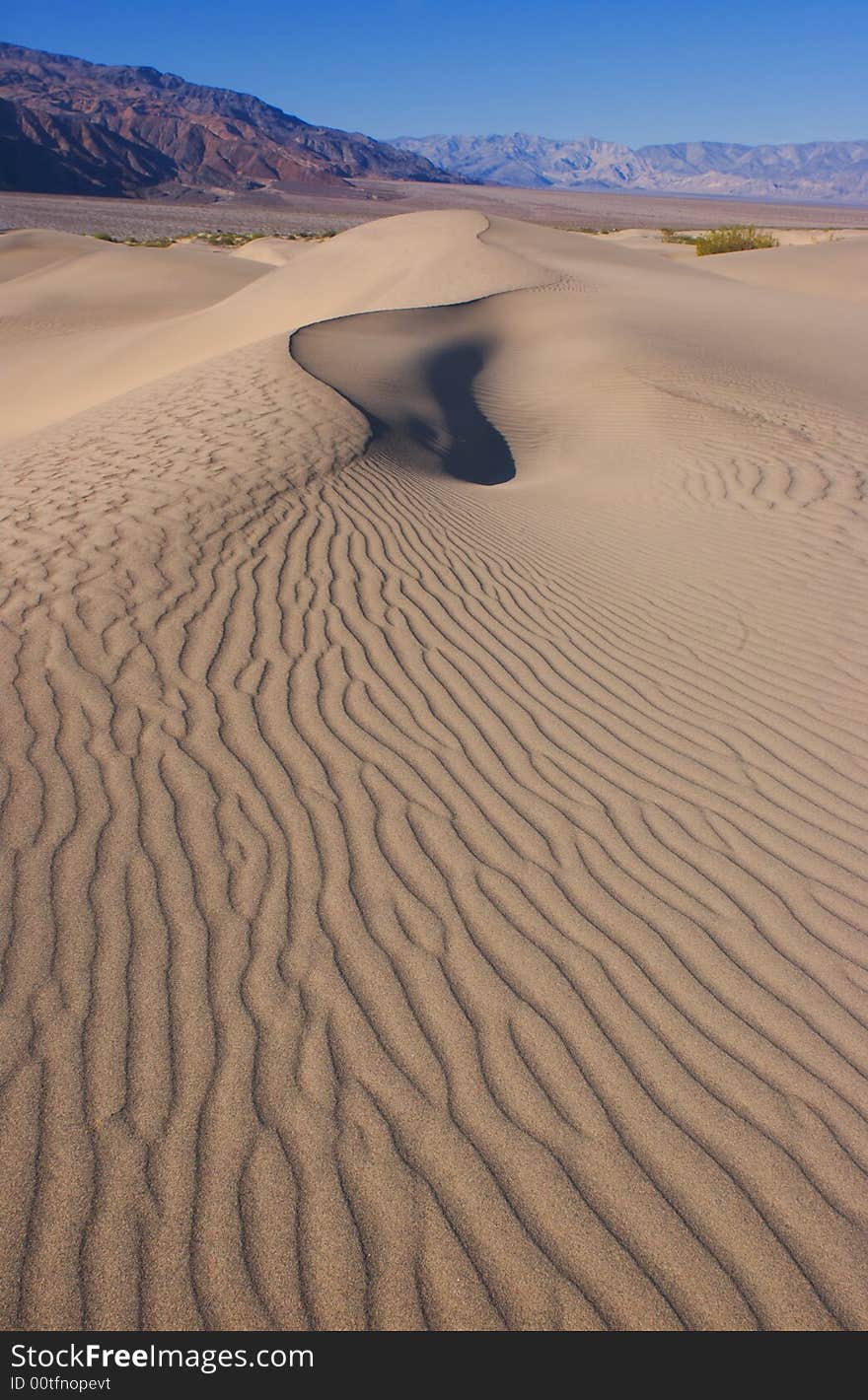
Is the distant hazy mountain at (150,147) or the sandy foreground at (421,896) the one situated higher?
the distant hazy mountain at (150,147)

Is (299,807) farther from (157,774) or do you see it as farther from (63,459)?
(63,459)

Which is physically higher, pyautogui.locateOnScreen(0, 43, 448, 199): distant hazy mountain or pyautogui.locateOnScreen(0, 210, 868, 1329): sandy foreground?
pyautogui.locateOnScreen(0, 43, 448, 199): distant hazy mountain

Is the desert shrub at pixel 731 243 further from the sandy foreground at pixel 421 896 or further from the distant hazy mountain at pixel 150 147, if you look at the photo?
the distant hazy mountain at pixel 150 147

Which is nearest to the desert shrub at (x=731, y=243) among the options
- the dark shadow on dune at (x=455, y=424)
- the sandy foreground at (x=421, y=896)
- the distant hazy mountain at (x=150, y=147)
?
the dark shadow on dune at (x=455, y=424)

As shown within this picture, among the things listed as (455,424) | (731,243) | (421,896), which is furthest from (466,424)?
(731,243)

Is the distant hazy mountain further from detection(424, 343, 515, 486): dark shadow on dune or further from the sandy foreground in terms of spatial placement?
the sandy foreground

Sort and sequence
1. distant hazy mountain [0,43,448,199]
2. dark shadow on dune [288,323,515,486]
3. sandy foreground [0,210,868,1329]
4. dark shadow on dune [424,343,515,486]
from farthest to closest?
distant hazy mountain [0,43,448,199] → dark shadow on dune [424,343,515,486] → dark shadow on dune [288,323,515,486] → sandy foreground [0,210,868,1329]

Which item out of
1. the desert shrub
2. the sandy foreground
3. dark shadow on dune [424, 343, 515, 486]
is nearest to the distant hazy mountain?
the desert shrub
